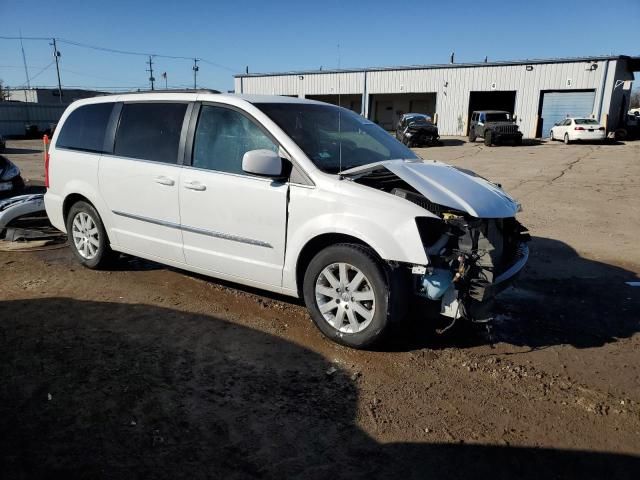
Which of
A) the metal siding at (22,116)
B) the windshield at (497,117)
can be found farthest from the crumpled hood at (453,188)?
the metal siding at (22,116)

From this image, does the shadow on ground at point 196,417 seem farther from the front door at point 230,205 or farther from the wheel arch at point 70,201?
the wheel arch at point 70,201

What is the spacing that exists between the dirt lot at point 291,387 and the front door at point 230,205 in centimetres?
51

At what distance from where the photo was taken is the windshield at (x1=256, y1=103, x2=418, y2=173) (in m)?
4.20

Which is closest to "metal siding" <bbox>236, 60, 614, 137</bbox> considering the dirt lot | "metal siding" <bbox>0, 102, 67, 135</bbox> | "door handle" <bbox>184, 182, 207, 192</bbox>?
"metal siding" <bbox>0, 102, 67, 135</bbox>

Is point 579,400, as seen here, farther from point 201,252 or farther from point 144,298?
point 144,298

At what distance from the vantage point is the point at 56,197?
229 inches

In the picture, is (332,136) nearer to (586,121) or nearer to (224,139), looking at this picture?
(224,139)

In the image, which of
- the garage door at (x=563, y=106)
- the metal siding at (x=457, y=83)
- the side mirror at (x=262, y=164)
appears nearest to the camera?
the side mirror at (x=262, y=164)

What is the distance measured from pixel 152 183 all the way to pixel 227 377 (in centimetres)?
220

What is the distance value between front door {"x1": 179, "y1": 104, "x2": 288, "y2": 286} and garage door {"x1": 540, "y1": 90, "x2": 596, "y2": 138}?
35037mm

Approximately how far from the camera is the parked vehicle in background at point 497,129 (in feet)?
95.0

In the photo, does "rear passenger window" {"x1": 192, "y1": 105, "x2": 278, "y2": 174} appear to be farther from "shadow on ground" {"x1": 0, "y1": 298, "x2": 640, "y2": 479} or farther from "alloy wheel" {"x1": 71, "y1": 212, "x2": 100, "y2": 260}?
"alloy wheel" {"x1": 71, "y1": 212, "x2": 100, "y2": 260}

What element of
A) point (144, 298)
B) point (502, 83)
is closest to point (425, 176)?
point (144, 298)

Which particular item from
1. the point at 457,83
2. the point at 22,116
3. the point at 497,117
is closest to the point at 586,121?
the point at 497,117
